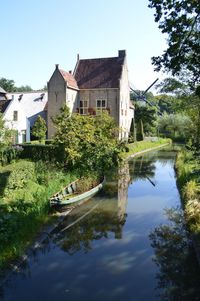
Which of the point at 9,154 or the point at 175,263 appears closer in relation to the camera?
the point at 175,263

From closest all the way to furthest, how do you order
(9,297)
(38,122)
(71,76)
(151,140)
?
(9,297) → (38,122) → (71,76) → (151,140)

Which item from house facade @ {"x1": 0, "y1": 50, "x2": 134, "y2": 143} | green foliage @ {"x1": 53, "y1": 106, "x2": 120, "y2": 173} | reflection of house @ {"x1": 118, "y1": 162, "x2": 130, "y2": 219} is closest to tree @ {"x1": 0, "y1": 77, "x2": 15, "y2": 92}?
house facade @ {"x1": 0, "y1": 50, "x2": 134, "y2": 143}

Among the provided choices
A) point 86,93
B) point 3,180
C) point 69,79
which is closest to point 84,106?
point 86,93

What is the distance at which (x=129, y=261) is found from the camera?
1117cm

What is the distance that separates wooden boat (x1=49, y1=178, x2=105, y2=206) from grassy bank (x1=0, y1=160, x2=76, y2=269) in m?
0.41

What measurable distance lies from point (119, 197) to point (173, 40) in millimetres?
12044

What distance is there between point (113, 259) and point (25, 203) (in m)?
4.51

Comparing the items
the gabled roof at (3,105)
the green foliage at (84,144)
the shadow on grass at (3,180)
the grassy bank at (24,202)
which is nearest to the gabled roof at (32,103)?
the gabled roof at (3,105)

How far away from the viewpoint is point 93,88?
152 feet

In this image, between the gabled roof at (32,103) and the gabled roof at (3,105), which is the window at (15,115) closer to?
the gabled roof at (3,105)

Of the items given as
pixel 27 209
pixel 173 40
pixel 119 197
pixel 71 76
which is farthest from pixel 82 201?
pixel 71 76

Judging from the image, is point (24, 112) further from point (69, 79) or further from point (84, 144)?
point (84, 144)

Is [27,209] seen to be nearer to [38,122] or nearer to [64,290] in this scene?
[64,290]

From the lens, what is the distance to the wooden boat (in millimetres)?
15758
